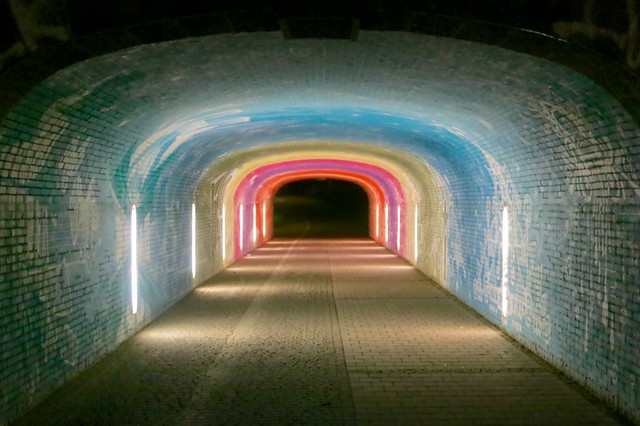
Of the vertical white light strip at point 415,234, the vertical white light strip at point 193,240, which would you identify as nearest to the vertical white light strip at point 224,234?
the vertical white light strip at point 193,240

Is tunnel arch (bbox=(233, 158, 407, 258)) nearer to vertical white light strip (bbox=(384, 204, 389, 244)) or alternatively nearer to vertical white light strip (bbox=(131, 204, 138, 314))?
vertical white light strip (bbox=(384, 204, 389, 244))

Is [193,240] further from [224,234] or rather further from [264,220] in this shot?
[264,220]

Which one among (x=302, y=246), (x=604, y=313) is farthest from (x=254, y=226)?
(x=604, y=313)

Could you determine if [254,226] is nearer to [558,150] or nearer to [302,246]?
[302,246]

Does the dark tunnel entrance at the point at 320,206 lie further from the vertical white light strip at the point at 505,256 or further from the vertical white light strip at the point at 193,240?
the vertical white light strip at the point at 505,256

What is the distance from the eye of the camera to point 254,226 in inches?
1143

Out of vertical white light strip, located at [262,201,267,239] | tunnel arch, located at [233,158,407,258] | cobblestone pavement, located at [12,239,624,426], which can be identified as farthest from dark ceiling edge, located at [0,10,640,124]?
vertical white light strip, located at [262,201,267,239]

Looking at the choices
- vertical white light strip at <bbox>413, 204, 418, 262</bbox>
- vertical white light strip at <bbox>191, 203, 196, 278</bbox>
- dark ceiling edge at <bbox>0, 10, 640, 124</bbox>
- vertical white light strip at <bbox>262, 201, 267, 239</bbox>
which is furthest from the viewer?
vertical white light strip at <bbox>262, 201, 267, 239</bbox>

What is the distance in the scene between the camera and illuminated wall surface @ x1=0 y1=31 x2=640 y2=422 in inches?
245

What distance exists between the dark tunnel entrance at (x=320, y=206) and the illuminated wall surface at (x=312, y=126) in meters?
36.0

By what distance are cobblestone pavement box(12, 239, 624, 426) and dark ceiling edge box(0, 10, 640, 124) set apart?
9.36ft

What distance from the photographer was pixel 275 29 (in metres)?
5.57

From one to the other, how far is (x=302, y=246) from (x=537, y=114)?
23.3 metres

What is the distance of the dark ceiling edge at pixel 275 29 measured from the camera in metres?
5.24
